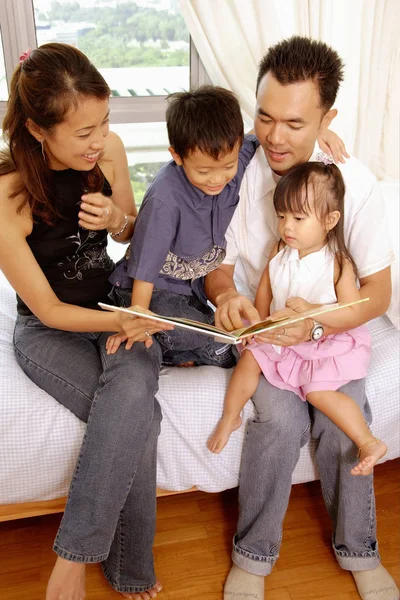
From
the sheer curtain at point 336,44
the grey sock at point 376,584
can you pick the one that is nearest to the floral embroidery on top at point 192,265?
the grey sock at point 376,584

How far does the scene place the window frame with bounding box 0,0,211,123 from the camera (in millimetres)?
2549

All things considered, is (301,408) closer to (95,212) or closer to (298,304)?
(298,304)

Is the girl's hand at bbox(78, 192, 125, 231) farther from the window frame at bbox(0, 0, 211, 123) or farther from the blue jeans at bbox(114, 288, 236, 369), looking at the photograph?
the window frame at bbox(0, 0, 211, 123)

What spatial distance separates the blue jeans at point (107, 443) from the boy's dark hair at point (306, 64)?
2.45 feet

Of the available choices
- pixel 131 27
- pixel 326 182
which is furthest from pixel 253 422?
pixel 131 27

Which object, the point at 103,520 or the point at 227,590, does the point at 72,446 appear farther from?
the point at 227,590

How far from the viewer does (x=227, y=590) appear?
1.52 metres

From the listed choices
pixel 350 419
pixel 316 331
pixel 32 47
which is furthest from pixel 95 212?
pixel 32 47

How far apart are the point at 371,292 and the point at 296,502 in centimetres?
67

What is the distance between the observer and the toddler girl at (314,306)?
1506 millimetres

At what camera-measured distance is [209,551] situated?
1662mm

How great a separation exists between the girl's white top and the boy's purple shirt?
0.19 metres

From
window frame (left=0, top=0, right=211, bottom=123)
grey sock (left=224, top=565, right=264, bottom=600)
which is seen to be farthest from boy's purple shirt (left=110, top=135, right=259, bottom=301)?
window frame (left=0, top=0, right=211, bottom=123)

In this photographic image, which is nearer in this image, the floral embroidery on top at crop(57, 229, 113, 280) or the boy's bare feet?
the boy's bare feet
